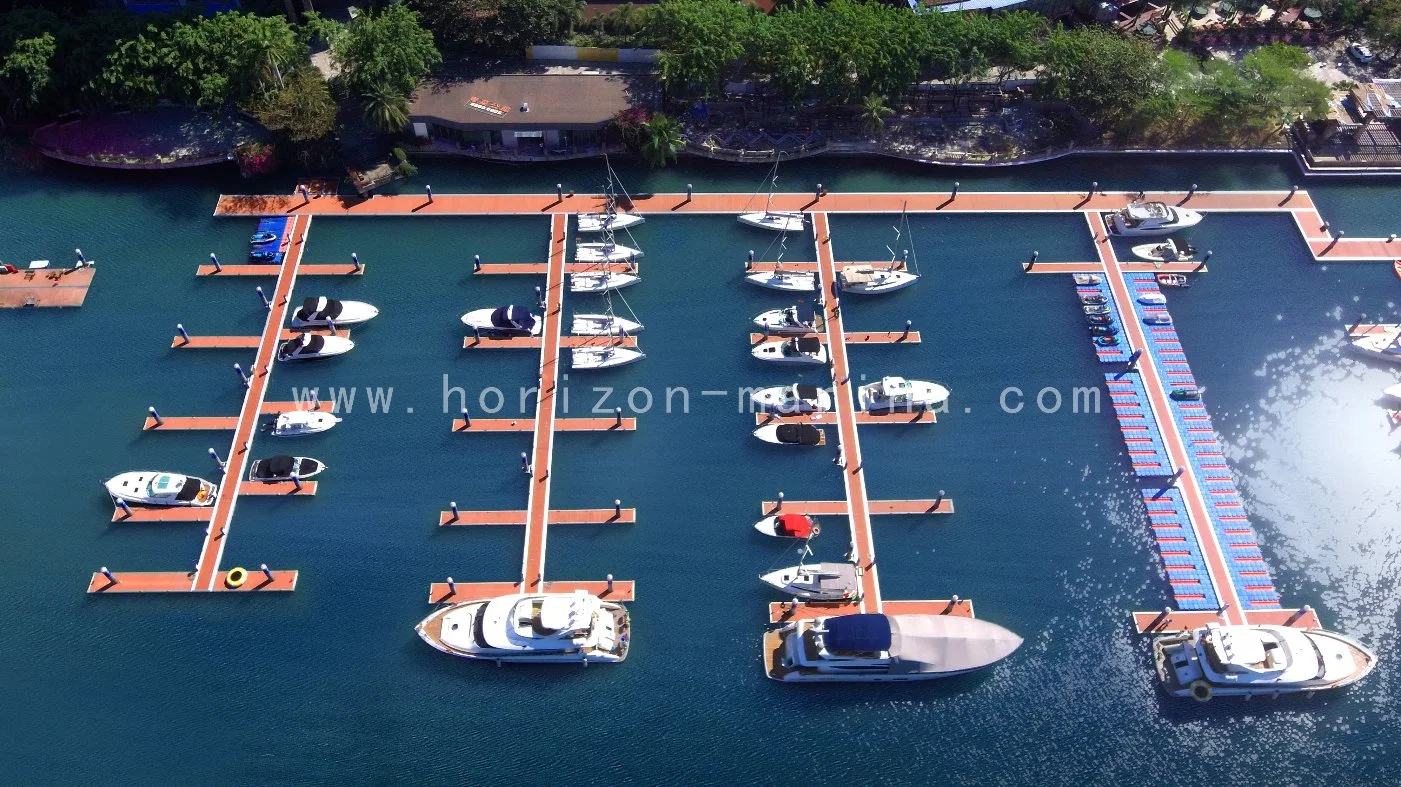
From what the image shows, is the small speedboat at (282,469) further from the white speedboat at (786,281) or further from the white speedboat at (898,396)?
the white speedboat at (898,396)

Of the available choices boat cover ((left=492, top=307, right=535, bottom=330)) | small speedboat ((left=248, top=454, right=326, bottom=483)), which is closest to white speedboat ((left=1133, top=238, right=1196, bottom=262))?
boat cover ((left=492, top=307, right=535, bottom=330))

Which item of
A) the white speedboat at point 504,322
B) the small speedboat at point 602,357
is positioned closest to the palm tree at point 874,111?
the small speedboat at point 602,357

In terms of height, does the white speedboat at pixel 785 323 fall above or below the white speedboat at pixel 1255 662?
above

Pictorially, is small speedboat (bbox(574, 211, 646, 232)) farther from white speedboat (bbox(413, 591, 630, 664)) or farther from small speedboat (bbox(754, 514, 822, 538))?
white speedboat (bbox(413, 591, 630, 664))

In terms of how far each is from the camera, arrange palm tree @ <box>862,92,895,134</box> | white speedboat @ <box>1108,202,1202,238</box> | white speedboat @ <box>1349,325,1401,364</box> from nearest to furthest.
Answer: white speedboat @ <box>1349,325,1401,364</box>
white speedboat @ <box>1108,202,1202,238</box>
palm tree @ <box>862,92,895,134</box>

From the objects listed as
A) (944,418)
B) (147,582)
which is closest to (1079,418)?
(944,418)

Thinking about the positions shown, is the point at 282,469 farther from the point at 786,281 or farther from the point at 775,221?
the point at 775,221
